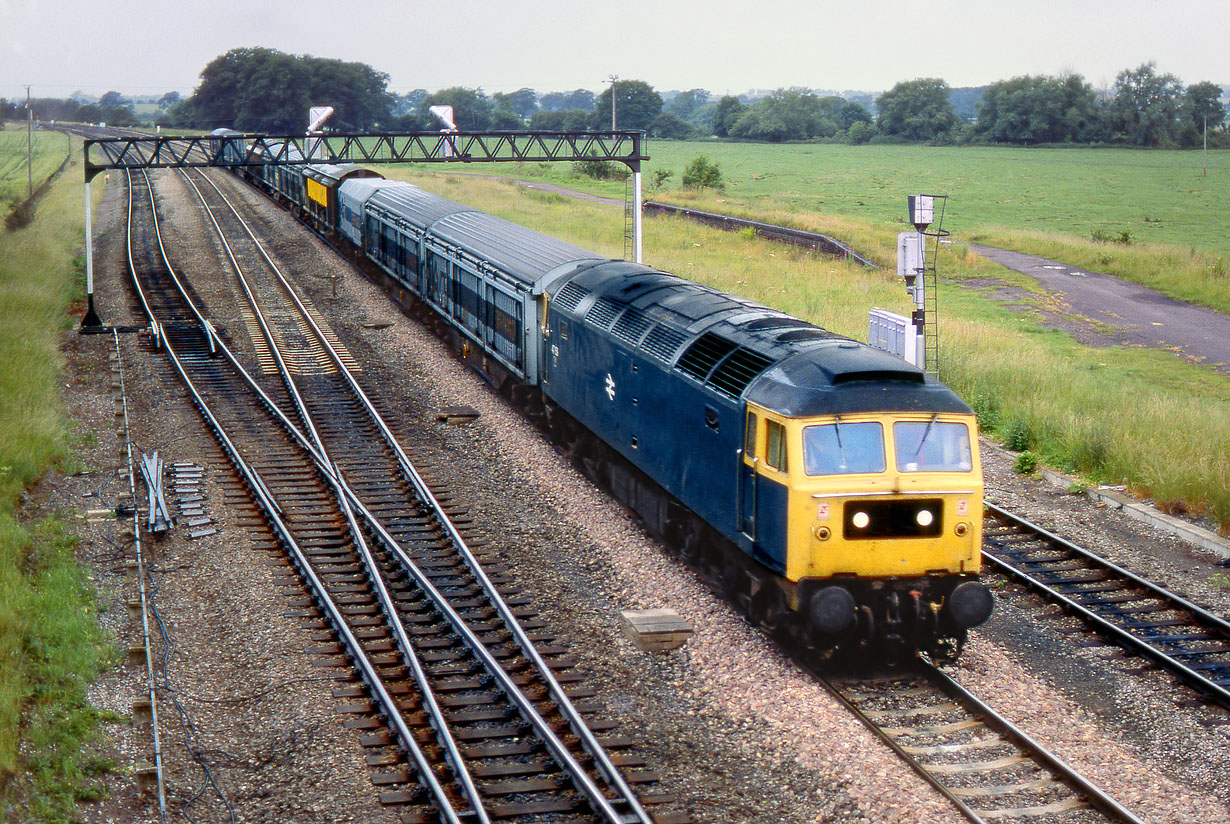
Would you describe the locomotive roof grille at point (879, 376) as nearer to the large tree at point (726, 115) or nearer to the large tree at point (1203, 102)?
the large tree at point (1203, 102)

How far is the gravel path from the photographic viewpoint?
395 inches

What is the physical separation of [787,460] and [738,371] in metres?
1.79

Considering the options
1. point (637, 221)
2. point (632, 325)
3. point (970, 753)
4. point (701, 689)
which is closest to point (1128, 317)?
point (637, 221)

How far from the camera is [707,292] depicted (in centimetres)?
1670

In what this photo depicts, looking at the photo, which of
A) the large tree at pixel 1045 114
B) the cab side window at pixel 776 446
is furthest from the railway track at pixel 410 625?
the large tree at pixel 1045 114

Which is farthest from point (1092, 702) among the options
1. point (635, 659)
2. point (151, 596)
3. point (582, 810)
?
point (151, 596)

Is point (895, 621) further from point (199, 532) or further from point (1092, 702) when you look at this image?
point (199, 532)

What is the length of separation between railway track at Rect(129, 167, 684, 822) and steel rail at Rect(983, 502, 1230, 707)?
19.8 feet

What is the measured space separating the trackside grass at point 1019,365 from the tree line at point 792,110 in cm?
5511

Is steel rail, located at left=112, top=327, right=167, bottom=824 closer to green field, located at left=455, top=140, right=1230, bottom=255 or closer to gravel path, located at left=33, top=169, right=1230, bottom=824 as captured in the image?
gravel path, located at left=33, top=169, right=1230, bottom=824

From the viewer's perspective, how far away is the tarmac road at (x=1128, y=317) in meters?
33.2

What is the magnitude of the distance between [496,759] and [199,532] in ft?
25.3

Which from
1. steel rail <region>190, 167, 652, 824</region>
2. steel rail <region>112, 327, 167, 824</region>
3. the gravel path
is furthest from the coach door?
steel rail <region>112, 327, 167, 824</region>

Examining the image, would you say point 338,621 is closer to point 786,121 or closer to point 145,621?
point 145,621
